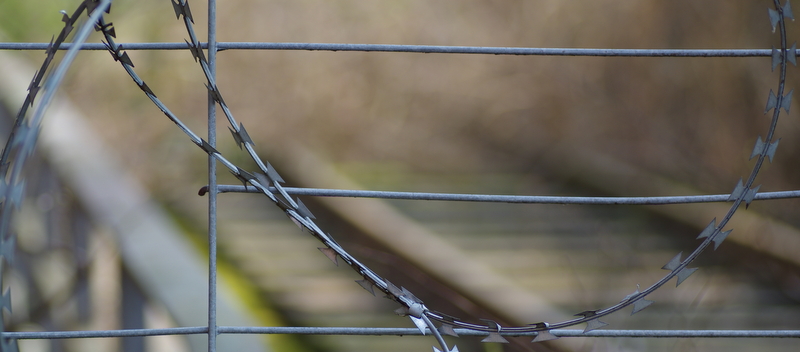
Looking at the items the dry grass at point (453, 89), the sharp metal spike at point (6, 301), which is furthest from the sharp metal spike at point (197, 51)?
the dry grass at point (453, 89)

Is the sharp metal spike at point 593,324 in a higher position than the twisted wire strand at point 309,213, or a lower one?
lower

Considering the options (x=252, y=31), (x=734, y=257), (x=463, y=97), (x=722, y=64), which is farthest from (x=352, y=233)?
(x=722, y=64)

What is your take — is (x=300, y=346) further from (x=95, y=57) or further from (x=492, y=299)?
(x=95, y=57)

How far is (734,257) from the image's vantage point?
1.91 m

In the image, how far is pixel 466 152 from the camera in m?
2.31

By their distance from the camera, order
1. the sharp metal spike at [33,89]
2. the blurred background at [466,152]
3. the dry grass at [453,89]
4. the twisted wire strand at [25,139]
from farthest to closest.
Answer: the dry grass at [453,89] → the blurred background at [466,152] → the sharp metal spike at [33,89] → the twisted wire strand at [25,139]

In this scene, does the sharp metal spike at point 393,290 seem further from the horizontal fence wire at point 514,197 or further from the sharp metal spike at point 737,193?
the sharp metal spike at point 737,193

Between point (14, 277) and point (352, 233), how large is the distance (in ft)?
3.44

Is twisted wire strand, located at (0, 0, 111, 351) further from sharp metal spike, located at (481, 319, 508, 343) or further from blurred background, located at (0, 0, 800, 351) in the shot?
blurred background, located at (0, 0, 800, 351)

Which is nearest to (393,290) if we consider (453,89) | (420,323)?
(420,323)

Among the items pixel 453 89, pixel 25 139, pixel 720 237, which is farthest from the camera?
pixel 453 89

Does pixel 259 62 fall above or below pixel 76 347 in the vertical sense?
above

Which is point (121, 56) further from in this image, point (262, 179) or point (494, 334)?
point (494, 334)

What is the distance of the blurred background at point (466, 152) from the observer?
1.84 metres
